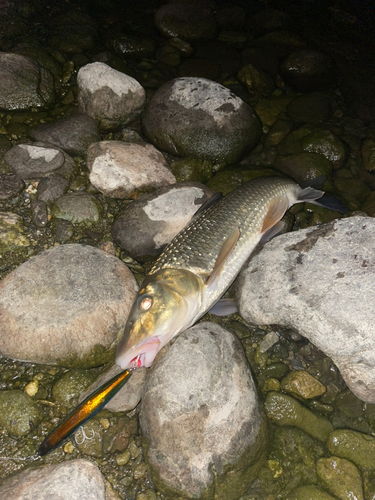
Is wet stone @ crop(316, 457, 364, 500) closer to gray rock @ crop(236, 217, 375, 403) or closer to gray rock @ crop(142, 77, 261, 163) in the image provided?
gray rock @ crop(236, 217, 375, 403)

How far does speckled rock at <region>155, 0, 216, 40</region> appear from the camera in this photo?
674cm

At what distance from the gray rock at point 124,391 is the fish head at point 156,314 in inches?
20.5

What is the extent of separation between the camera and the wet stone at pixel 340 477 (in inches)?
121

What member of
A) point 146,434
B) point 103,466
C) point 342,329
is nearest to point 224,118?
point 342,329

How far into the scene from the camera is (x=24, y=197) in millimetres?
4613

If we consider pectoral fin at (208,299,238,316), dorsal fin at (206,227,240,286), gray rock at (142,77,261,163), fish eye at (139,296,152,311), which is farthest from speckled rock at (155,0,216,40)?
fish eye at (139,296,152,311)

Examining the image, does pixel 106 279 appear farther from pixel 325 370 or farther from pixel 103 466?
pixel 325 370

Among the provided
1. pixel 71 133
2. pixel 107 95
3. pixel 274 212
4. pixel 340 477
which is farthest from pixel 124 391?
pixel 107 95

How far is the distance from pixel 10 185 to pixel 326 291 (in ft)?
12.6

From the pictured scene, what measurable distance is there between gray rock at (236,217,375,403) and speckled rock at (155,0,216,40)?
4778mm

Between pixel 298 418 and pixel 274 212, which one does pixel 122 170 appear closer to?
pixel 274 212

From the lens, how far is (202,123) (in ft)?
16.4

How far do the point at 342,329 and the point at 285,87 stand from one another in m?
4.46

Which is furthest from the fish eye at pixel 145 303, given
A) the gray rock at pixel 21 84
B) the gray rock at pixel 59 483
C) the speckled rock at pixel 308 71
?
the speckled rock at pixel 308 71
